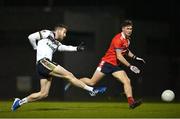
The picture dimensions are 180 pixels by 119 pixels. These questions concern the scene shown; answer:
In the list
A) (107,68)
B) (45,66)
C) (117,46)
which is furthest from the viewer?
(107,68)

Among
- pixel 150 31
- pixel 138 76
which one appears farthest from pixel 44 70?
pixel 150 31

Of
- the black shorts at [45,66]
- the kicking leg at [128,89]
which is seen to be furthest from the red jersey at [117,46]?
the black shorts at [45,66]

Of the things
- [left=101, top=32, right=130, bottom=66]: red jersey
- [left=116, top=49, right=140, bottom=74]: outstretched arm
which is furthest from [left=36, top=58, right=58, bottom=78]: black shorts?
[left=101, top=32, right=130, bottom=66]: red jersey

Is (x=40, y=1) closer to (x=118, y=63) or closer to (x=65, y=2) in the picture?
(x=65, y=2)

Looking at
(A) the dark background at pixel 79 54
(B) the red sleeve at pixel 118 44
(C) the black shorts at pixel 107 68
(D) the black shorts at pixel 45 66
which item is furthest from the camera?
(A) the dark background at pixel 79 54

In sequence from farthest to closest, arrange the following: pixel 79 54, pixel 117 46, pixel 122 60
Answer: pixel 79 54
pixel 117 46
pixel 122 60

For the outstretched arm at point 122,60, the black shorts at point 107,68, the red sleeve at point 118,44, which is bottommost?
the black shorts at point 107,68

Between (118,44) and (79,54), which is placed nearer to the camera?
(118,44)

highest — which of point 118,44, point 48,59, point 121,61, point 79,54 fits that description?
point 118,44

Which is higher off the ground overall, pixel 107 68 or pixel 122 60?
pixel 122 60

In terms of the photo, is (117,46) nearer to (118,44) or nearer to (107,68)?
(118,44)

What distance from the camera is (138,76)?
3753 centimetres

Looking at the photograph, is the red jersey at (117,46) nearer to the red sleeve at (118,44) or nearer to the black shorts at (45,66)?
the red sleeve at (118,44)

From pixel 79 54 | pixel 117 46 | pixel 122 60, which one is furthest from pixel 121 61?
pixel 79 54
